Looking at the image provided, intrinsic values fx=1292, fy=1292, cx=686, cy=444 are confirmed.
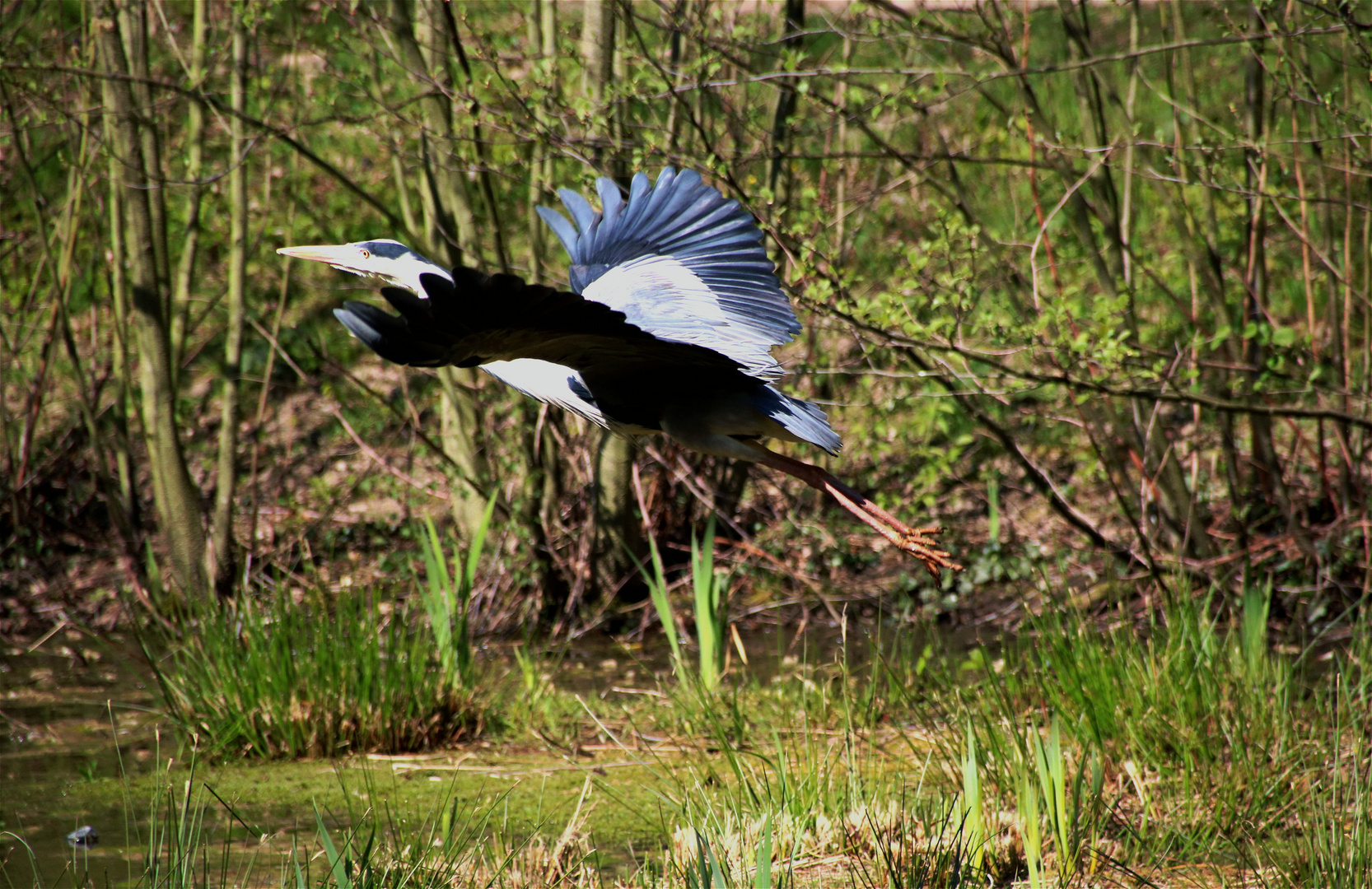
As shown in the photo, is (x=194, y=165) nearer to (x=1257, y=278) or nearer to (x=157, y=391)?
(x=157, y=391)

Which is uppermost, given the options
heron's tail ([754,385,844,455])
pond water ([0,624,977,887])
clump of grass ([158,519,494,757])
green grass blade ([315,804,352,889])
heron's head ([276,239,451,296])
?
heron's head ([276,239,451,296])

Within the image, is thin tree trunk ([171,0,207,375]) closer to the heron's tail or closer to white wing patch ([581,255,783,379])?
white wing patch ([581,255,783,379])

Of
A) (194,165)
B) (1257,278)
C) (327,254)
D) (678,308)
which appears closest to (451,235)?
(194,165)

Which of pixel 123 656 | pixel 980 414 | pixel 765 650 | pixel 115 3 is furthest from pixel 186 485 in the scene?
pixel 980 414

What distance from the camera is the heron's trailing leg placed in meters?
3.47

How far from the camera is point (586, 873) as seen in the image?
10.5 ft

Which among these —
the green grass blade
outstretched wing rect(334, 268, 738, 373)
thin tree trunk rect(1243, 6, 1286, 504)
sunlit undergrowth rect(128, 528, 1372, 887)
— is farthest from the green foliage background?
the green grass blade

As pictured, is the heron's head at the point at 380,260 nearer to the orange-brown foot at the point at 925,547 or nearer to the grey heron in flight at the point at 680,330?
the grey heron in flight at the point at 680,330

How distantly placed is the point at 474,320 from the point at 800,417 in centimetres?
119

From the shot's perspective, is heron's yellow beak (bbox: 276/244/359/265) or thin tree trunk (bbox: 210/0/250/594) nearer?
heron's yellow beak (bbox: 276/244/359/265)

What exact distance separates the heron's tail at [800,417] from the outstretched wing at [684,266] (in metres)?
0.14

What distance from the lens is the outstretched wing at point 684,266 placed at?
342 centimetres

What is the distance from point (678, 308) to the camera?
136 inches

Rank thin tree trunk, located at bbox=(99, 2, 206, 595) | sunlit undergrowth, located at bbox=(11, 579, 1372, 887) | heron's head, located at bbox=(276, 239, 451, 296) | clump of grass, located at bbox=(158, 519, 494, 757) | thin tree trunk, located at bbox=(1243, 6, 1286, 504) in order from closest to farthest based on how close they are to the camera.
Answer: sunlit undergrowth, located at bbox=(11, 579, 1372, 887)
heron's head, located at bbox=(276, 239, 451, 296)
clump of grass, located at bbox=(158, 519, 494, 757)
thin tree trunk, located at bbox=(1243, 6, 1286, 504)
thin tree trunk, located at bbox=(99, 2, 206, 595)
